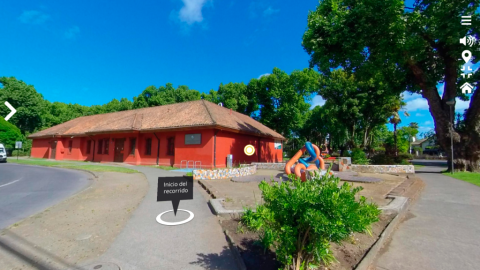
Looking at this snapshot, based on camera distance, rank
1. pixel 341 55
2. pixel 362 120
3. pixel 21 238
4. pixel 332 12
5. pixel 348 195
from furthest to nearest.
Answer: pixel 362 120 < pixel 341 55 < pixel 332 12 < pixel 21 238 < pixel 348 195

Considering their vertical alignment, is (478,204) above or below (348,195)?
below

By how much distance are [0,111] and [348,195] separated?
61460 millimetres

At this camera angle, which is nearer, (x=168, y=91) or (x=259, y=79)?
(x=259, y=79)

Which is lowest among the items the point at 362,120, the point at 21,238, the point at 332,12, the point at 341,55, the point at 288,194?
the point at 21,238

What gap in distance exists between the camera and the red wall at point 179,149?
1755 cm

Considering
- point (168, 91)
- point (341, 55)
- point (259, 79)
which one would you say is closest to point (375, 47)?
point (341, 55)

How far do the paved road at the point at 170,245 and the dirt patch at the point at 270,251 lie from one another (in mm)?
244

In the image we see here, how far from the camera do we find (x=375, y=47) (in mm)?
15406

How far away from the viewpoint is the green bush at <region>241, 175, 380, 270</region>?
2.35 m

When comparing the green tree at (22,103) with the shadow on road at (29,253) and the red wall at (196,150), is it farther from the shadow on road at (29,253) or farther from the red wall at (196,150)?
the shadow on road at (29,253)

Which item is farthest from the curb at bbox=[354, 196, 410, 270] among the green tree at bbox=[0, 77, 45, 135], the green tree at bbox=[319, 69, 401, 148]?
the green tree at bbox=[0, 77, 45, 135]

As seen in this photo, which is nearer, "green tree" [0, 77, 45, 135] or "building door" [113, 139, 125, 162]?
"building door" [113, 139, 125, 162]

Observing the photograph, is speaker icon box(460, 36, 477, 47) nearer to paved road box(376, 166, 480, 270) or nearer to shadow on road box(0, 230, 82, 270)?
paved road box(376, 166, 480, 270)

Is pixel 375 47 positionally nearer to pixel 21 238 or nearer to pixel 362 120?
pixel 362 120
